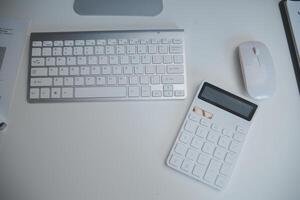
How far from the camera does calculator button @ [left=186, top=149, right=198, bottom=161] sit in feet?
1.54

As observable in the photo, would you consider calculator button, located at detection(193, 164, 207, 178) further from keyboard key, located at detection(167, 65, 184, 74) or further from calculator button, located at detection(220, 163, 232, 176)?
keyboard key, located at detection(167, 65, 184, 74)

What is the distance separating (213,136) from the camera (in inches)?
18.8

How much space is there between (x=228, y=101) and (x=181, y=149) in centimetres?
14

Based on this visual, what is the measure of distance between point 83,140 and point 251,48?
1.31ft

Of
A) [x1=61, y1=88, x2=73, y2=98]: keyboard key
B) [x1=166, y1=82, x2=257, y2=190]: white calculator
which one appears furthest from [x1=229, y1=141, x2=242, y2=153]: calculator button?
[x1=61, y1=88, x2=73, y2=98]: keyboard key

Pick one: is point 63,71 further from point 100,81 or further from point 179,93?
point 179,93

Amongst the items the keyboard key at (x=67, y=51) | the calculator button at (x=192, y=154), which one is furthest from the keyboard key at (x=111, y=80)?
the calculator button at (x=192, y=154)

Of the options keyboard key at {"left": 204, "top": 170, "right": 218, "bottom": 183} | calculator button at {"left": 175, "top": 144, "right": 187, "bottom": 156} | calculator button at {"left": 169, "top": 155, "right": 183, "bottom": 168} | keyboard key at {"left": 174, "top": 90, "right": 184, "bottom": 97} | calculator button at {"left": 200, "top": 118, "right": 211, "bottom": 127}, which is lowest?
keyboard key at {"left": 204, "top": 170, "right": 218, "bottom": 183}

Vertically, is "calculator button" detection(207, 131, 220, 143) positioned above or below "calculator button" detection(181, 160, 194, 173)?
above

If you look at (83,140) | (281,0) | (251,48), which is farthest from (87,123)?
(281,0)

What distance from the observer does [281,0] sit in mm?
592

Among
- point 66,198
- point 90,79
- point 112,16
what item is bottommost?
point 66,198

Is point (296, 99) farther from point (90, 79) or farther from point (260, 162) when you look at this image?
point (90, 79)

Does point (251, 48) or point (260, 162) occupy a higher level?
point (251, 48)
